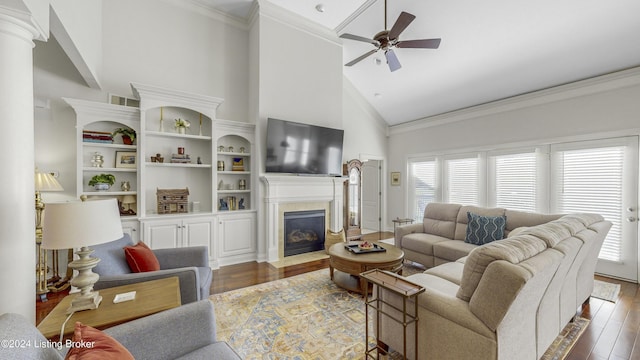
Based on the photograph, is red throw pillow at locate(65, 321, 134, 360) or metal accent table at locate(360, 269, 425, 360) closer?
red throw pillow at locate(65, 321, 134, 360)

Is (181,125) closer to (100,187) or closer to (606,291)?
(100,187)

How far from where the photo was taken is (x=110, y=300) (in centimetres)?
156

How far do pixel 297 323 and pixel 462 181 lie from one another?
15.2ft

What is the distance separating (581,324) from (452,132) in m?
4.02

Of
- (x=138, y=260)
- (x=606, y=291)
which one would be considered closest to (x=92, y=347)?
(x=138, y=260)

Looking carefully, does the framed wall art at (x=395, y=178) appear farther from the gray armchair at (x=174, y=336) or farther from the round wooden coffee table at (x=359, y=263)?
the gray armchair at (x=174, y=336)

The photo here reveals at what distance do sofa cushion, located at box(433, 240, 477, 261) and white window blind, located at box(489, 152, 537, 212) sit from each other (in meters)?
1.83

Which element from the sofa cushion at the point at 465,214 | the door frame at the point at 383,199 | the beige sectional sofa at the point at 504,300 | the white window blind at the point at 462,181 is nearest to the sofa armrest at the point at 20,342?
the beige sectional sofa at the point at 504,300

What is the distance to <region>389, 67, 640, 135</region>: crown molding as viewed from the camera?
139 inches

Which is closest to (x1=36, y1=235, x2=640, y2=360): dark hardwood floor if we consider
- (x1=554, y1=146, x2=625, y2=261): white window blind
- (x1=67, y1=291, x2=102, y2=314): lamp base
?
(x1=554, y1=146, x2=625, y2=261): white window blind

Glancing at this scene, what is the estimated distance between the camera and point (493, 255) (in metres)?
1.44

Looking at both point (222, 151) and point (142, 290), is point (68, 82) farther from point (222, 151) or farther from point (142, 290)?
point (142, 290)

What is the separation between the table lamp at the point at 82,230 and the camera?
1.32 m

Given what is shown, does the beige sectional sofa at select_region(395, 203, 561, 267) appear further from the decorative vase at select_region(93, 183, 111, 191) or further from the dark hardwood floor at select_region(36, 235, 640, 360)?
the decorative vase at select_region(93, 183, 111, 191)
